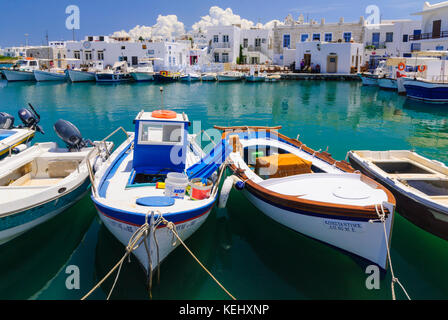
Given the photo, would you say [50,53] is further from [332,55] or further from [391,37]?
[391,37]

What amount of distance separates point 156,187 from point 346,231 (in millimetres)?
3985

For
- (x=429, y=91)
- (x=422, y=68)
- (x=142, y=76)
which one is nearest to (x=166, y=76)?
(x=142, y=76)

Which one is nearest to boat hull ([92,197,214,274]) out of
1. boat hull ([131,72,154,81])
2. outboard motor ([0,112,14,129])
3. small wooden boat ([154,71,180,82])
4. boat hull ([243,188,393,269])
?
boat hull ([243,188,393,269])

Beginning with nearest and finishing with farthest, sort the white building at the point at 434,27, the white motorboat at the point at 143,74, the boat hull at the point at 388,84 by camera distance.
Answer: the boat hull at the point at 388,84 → the white building at the point at 434,27 → the white motorboat at the point at 143,74

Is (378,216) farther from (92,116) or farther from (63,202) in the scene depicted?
(92,116)

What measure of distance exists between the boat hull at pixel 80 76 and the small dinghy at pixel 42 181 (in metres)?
45.6

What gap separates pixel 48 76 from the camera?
176ft

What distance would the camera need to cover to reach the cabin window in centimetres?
848

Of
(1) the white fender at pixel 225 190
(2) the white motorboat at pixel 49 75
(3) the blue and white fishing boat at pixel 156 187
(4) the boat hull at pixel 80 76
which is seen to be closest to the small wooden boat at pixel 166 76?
(4) the boat hull at pixel 80 76

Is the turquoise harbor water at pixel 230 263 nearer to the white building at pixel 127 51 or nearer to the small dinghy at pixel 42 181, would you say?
the small dinghy at pixel 42 181

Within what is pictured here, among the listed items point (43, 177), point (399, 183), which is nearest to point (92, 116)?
point (43, 177)

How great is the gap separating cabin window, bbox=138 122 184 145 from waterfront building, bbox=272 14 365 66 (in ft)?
192

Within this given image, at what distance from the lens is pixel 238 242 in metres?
7.71

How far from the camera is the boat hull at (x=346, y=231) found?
596 centimetres
